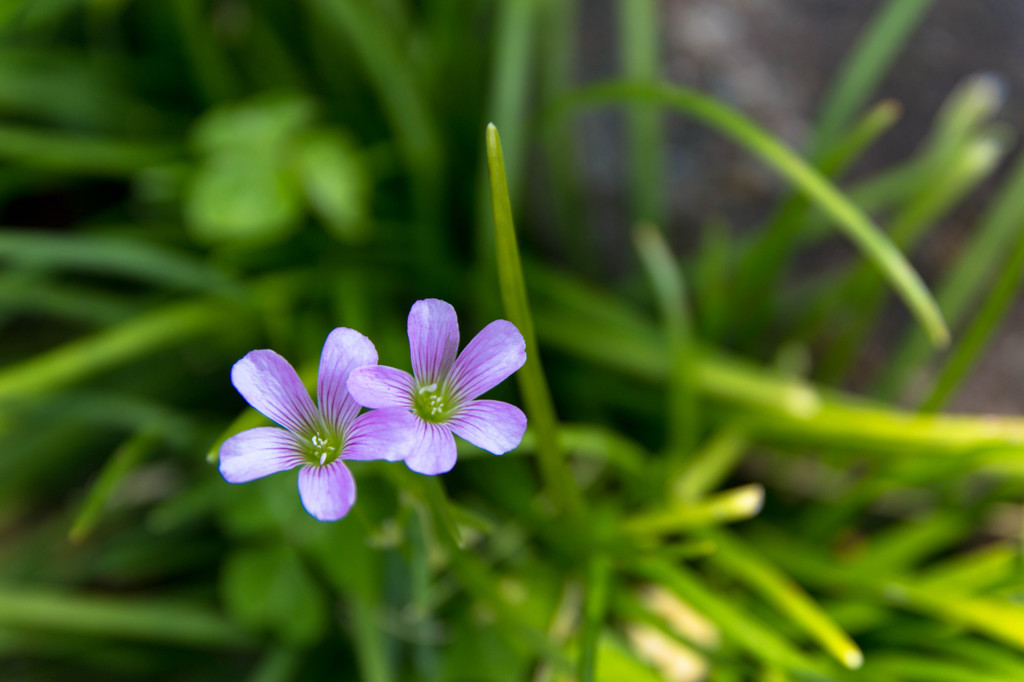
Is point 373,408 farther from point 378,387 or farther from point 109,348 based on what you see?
point 109,348

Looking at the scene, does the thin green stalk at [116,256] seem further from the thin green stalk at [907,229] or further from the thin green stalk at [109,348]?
the thin green stalk at [907,229]

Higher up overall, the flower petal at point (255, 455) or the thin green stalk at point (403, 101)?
the thin green stalk at point (403, 101)

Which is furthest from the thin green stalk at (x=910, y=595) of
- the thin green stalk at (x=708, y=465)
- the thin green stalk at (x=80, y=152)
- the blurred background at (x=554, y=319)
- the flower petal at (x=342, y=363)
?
the thin green stalk at (x=80, y=152)

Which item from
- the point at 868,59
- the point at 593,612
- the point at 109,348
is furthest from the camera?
the point at 868,59

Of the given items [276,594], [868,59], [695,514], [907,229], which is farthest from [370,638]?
[868,59]

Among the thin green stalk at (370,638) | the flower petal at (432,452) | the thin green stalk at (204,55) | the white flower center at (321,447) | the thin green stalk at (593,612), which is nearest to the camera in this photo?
the flower petal at (432,452)

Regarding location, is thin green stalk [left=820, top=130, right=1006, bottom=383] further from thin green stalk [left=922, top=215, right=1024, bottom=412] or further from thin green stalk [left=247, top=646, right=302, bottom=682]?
thin green stalk [left=247, top=646, right=302, bottom=682]
